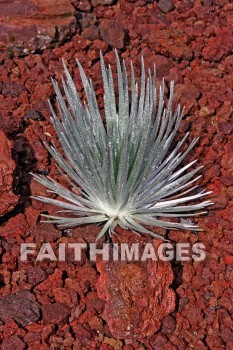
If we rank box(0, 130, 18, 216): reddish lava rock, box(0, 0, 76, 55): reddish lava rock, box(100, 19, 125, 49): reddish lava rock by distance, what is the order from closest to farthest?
1. box(0, 130, 18, 216): reddish lava rock
2. box(0, 0, 76, 55): reddish lava rock
3. box(100, 19, 125, 49): reddish lava rock

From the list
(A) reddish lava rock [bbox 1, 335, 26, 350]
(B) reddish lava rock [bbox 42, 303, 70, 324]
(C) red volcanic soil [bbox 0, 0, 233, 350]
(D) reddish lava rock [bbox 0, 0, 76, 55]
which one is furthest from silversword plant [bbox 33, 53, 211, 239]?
(D) reddish lava rock [bbox 0, 0, 76, 55]

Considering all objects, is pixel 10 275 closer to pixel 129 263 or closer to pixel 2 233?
pixel 2 233

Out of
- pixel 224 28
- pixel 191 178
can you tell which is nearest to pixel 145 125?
pixel 191 178

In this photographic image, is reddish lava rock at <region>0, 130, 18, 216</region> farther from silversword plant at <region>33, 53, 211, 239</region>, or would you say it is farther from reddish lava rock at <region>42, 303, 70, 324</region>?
reddish lava rock at <region>42, 303, 70, 324</region>

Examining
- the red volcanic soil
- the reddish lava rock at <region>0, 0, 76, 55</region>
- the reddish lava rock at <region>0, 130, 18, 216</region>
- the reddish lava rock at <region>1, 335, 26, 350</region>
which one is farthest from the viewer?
the reddish lava rock at <region>0, 0, 76, 55</region>

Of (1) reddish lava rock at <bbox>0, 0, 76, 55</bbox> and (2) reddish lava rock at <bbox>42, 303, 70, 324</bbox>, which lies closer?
Answer: (2) reddish lava rock at <bbox>42, 303, 70, 324</bbox>

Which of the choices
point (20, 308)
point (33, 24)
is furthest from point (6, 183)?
point (33, 24)

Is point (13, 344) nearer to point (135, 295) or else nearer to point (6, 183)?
point (135, 295)

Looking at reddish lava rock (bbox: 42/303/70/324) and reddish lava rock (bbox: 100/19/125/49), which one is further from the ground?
reddish lava rock (bbox: 100/19/125/49)

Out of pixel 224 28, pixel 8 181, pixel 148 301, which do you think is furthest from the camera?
pixel 224 28
